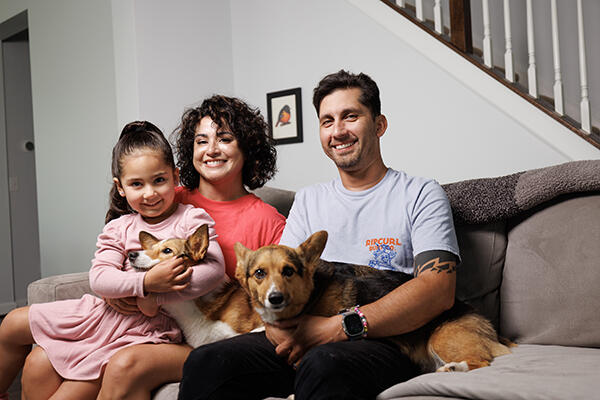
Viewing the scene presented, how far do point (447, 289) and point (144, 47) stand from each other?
2614 mm

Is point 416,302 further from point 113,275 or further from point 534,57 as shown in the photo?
point 534,57

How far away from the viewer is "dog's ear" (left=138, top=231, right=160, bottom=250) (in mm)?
1629

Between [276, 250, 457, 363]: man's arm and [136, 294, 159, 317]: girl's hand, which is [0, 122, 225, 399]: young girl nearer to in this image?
[136, 294, 159, 317]: girl's hand

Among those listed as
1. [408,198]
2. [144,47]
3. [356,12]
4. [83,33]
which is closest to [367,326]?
[408,198]

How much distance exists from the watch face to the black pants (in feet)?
0.10

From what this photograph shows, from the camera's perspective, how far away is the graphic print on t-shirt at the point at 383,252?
63.8 inches

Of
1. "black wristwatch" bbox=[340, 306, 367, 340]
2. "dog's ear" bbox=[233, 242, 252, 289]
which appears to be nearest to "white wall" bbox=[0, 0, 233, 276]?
"dog's ear" bbox=[233, 242, 252, 289]

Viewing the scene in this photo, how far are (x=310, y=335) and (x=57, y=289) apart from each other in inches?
43.6

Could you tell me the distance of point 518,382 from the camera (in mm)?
1200

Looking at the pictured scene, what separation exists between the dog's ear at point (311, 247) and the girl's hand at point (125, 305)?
24.0 inches

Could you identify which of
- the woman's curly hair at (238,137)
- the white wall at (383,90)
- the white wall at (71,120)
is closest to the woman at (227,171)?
the woman's curly hair at (238,137)

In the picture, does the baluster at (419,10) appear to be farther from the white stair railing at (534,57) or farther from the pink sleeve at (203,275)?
the pink sleeve at (203,275)

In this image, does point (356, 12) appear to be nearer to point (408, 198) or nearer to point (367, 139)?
point (367, 139)

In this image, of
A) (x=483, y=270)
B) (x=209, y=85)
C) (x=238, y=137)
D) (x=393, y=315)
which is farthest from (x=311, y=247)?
(x=209, y=85)
